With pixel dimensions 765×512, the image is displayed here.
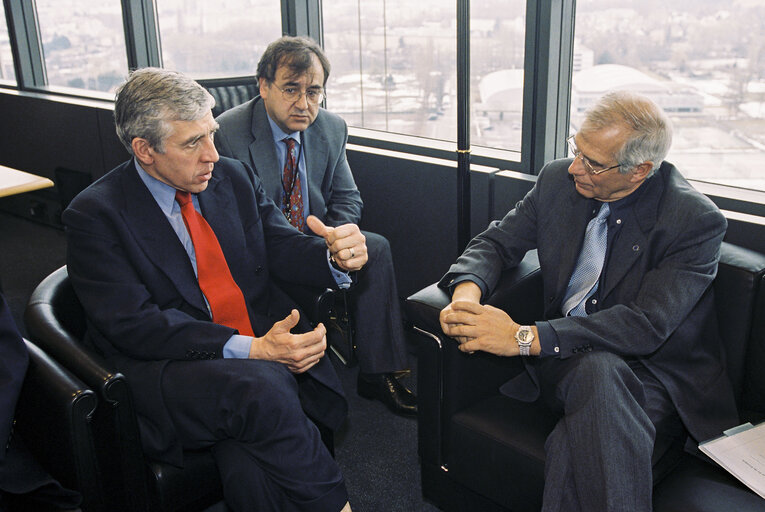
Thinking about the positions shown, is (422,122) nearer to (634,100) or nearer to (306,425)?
(634,100)

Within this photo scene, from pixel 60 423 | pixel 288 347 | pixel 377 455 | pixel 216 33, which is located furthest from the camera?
pixel 216 33

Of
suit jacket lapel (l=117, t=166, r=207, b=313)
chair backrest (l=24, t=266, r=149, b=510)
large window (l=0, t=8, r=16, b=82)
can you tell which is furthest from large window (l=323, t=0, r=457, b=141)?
large window (l=0, t=8, r=16, b=82)

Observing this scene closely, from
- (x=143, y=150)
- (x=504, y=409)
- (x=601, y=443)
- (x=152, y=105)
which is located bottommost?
(x=504, y=409)

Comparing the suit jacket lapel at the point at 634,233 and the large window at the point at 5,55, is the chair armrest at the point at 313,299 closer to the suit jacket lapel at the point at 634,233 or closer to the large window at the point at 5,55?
the suit jacket lapel at the point at 634,233

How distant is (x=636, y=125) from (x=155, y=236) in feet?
4.02

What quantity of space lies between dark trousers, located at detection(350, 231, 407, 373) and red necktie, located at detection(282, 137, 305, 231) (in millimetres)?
315

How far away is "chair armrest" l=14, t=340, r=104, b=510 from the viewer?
1.29m

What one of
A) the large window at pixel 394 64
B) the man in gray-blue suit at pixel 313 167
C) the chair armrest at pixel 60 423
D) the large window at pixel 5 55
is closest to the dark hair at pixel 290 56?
the man in gray-blue suit at pixel 313 167

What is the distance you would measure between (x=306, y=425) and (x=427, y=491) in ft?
1.83

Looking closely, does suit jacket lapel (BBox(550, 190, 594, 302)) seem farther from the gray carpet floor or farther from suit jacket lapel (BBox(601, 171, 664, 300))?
the gray carpet floor

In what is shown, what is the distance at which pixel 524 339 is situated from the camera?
168 centimetres

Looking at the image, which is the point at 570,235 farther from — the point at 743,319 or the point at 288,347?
the point at 288,347

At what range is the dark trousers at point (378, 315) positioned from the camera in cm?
234

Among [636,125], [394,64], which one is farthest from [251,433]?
[394,64]
